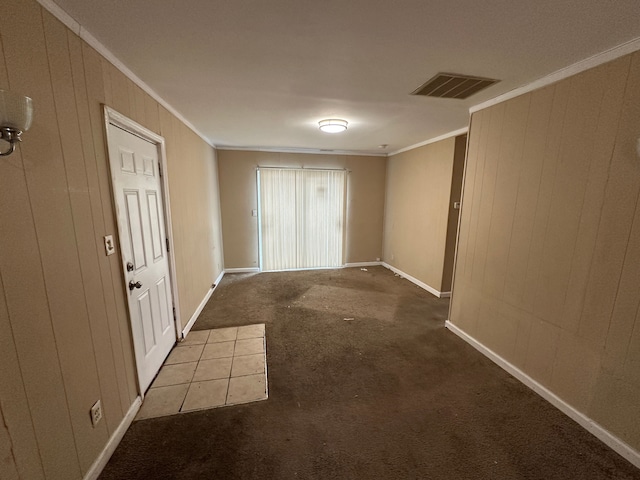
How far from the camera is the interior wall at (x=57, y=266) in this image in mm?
992

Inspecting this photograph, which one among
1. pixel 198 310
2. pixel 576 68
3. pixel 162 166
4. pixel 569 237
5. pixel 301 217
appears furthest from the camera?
pixel 301 217

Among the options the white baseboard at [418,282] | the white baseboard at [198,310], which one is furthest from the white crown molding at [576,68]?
the white baseboard at [198,310]

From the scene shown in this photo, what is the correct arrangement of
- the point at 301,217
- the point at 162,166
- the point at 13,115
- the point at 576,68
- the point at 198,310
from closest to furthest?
the point at 13,115, the point at 576,68, the point at 162,166, the point at 198,310, the point at 301,217

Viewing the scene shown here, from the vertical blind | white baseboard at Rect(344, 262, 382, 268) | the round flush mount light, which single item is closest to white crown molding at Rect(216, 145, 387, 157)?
the vertical blind

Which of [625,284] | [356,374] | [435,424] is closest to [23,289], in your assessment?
[356,374]

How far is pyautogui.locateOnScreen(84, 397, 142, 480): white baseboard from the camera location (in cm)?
141

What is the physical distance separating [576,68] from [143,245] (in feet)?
11.1

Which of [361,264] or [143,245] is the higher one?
[143,245]

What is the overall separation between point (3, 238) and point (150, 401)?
1612mm

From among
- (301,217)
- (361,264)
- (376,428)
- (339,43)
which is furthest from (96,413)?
(361,264)

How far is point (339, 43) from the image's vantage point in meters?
1.49

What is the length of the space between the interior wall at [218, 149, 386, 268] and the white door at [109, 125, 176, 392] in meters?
2.59

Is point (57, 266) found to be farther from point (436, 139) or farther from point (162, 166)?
point (436, 139)

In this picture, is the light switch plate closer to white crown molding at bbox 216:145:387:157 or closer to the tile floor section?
the tile floor section
